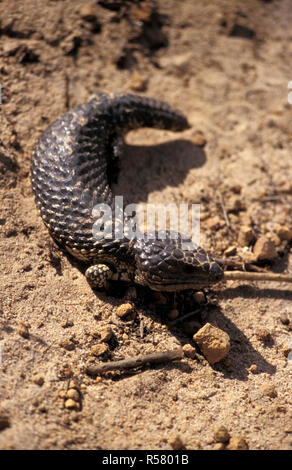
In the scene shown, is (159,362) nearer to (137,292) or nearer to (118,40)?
(137,292)

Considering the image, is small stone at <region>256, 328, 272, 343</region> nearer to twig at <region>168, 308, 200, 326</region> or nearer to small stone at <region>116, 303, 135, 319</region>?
twig at <region>168, 308, 200, 326</region>

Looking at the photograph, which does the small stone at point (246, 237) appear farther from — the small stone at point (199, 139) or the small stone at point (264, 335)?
the small stone at point (199, 139)

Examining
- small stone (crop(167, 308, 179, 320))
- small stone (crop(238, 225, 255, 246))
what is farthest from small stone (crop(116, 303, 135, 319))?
small stone (crop(238, 225, 255, 246))

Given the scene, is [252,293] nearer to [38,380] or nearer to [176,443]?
[176,443]

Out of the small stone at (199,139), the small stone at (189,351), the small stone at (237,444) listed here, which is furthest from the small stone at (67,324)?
the small stone at (199,139)

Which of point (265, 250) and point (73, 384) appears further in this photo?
point (265, 250)

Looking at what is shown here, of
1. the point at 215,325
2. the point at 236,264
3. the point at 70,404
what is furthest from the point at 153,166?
the point at 70,404
